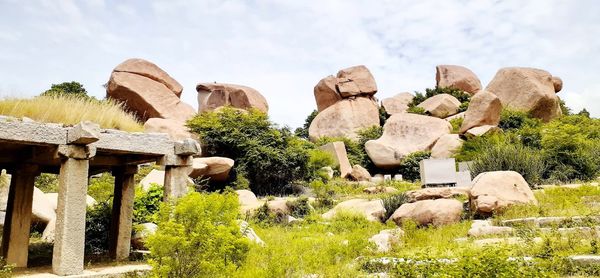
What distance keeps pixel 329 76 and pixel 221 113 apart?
1683cm

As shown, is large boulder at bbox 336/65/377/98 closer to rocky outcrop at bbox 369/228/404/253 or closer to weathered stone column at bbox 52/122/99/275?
rocky outcrop at bbox 369/228/404/253

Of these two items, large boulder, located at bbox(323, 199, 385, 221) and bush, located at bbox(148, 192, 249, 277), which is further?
large boulder, located at bbox(323, 199, 385, 221)

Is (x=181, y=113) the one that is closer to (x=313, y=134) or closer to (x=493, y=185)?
(x=313, y=134)

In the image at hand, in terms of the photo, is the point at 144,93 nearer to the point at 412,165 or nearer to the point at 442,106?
the point at 412,165

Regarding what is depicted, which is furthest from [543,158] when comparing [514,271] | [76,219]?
[76,219]

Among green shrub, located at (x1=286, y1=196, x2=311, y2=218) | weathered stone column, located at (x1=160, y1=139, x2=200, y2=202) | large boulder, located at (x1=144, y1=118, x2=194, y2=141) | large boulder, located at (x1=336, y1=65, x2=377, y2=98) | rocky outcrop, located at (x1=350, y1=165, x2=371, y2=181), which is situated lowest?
green shrub, located at (x1=286, y1=196, x2=311, y2=218)

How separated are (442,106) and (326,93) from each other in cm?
907

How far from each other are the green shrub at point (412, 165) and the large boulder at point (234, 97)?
1030cm

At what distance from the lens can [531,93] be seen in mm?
29812

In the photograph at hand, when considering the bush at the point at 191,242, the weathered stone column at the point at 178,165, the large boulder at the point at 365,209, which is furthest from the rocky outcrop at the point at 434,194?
the bush at the point at 191,242

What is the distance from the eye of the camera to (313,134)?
3522 centimetres

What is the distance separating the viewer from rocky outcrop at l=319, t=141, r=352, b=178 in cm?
2648

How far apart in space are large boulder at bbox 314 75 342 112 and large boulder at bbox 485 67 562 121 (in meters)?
12.0

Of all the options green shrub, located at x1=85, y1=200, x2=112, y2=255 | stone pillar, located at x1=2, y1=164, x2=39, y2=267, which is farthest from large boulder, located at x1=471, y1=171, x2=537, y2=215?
stone pillar, located at x1=2, y1=164, x2=39, y2=267
